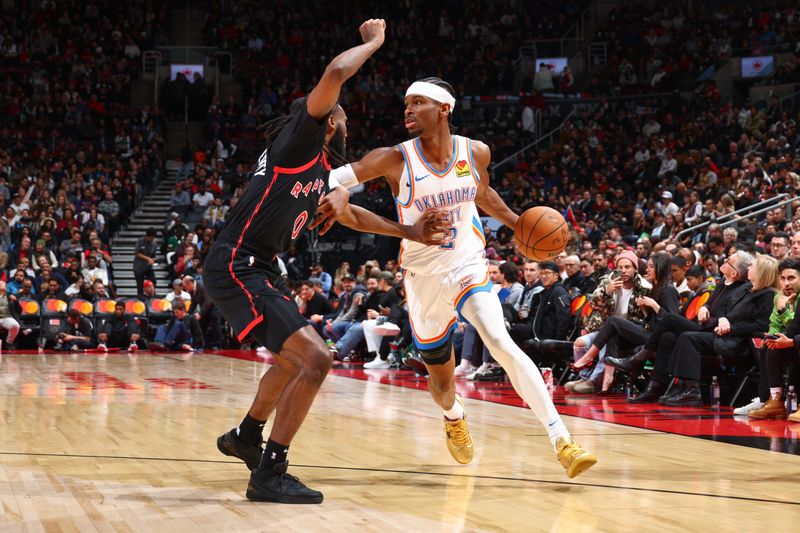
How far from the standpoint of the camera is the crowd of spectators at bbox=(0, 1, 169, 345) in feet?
58.7

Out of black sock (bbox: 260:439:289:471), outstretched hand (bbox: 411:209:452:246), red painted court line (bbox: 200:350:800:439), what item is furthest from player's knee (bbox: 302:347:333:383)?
red painted court line (bbox: 200:350:800:439)

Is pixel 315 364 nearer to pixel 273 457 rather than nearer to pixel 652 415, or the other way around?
pixel 273 457

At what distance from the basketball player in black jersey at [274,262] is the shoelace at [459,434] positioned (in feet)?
3.48

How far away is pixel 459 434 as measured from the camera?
5.32 m

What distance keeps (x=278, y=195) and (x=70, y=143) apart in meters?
21.6

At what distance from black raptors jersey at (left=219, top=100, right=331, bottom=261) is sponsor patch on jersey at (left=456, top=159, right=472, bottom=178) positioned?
102 cm

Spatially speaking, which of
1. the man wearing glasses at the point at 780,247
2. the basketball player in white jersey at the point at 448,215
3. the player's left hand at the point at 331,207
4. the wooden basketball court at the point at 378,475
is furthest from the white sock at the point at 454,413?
the man wearing glasses at the point at 780,247

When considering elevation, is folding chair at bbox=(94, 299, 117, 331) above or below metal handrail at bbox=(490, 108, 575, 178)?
below

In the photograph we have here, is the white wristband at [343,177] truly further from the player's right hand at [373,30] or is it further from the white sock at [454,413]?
the white sock at [454,413]

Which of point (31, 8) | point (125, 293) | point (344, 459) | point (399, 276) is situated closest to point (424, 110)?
point (344, 459)

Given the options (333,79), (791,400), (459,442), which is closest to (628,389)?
(791,400)

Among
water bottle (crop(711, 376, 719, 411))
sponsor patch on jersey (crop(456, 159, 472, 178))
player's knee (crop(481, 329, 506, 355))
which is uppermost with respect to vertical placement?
sponsor patch on jersey (crop(456, 159, 472, 178))

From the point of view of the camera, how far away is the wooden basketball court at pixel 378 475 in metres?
3.90

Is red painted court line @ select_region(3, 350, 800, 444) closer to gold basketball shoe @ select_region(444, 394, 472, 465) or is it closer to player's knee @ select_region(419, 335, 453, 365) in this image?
gold basketball shoe @ select_region(444, 394, 472, 465)
